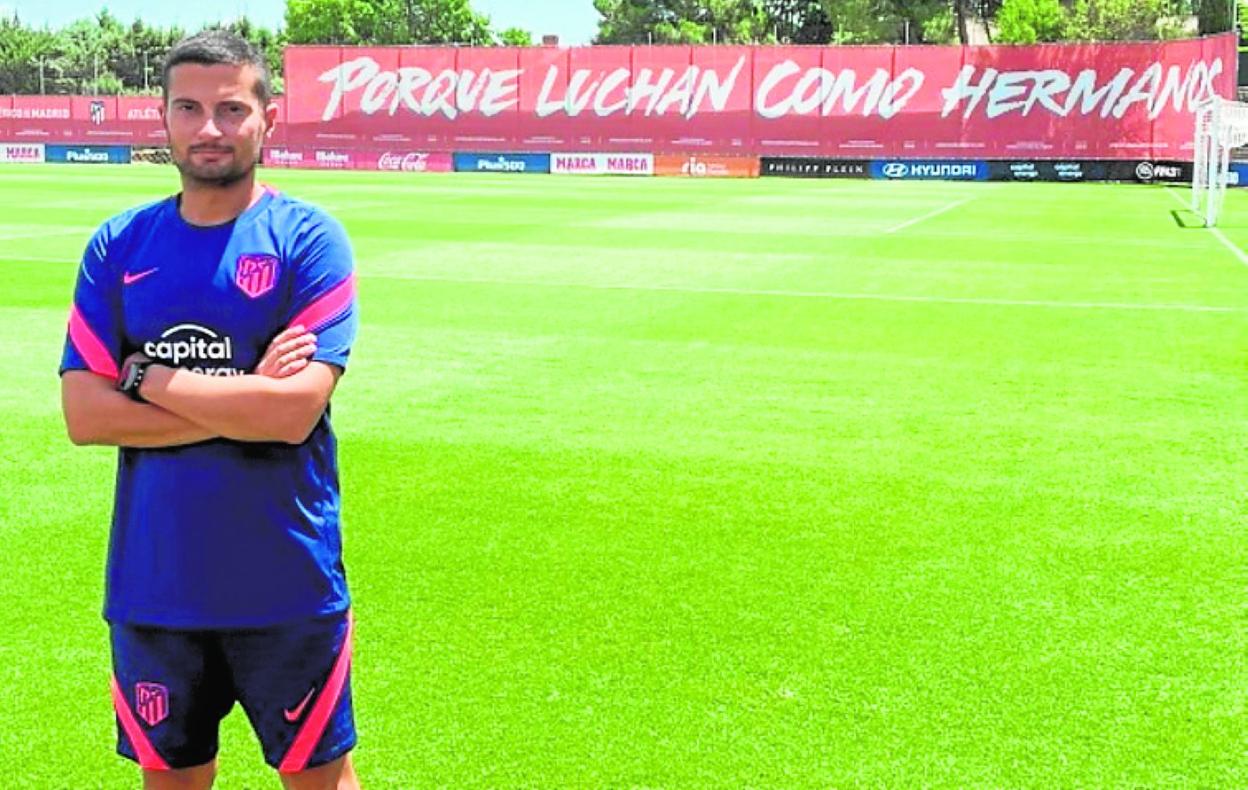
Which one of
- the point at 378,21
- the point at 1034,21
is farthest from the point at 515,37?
the point at 1034,21

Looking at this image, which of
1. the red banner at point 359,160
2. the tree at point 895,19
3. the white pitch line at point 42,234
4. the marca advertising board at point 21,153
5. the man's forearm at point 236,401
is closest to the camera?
the man's forearm at point 236,401

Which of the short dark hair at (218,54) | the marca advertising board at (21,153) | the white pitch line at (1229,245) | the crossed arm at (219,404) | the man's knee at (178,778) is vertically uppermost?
the short dark hair at (218,54)

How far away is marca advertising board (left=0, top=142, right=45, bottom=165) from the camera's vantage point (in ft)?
220

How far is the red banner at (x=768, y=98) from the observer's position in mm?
56969

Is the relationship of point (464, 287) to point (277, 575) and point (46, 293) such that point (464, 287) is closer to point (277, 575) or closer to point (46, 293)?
point (46, 293)

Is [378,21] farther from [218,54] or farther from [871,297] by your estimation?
[218,54]

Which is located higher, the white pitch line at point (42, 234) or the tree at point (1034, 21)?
the tree at point (1034, 21)

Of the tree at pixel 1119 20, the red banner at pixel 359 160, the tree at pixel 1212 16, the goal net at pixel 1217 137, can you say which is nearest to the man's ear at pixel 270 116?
the goal net at pixel 1217 137

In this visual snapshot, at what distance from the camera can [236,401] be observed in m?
3.29

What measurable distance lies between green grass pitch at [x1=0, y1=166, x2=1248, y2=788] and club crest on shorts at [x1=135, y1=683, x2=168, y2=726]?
1.42m

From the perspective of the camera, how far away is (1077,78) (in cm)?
5797

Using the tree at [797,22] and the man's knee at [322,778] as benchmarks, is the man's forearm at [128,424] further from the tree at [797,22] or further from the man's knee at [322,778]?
the tree at [797,22]

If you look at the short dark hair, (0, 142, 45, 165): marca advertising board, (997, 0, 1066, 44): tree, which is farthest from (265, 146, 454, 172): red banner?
the short dark hair

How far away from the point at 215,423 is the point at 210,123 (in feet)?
2.14
